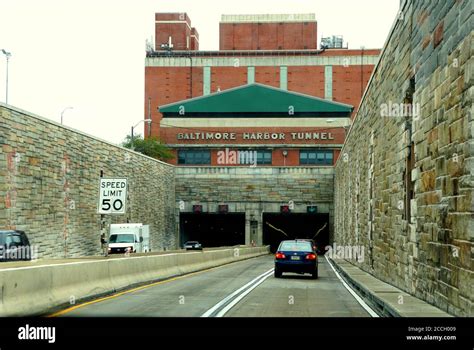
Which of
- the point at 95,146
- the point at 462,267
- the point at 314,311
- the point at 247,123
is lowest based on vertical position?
the point at 314,311

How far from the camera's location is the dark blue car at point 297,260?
2880 cm

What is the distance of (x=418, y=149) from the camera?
16.7 m

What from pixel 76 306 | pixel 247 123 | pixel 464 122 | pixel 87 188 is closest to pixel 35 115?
pixel 87 188

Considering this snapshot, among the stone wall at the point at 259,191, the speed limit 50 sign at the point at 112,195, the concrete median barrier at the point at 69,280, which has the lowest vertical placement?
the concrete median barrier at the point at 69,280

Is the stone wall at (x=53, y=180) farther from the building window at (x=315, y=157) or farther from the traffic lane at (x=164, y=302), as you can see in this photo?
the building window at (x=315, y=157)

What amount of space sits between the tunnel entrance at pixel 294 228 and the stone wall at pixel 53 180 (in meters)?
34.3

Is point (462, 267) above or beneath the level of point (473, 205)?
beneath

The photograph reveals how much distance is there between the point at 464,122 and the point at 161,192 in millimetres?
59142

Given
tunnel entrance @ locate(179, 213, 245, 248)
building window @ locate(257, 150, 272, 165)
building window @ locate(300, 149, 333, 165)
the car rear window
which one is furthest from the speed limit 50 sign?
building window @ locate(300, 149, 333, 165)

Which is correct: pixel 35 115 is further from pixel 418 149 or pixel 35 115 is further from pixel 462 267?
pixel 462 267

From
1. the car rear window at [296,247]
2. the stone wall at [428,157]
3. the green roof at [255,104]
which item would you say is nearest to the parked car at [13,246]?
the car rear window at [296,247]

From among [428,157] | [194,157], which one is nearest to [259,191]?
[194,157]

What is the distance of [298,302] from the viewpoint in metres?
17.8

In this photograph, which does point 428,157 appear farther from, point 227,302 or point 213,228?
point 213,228
